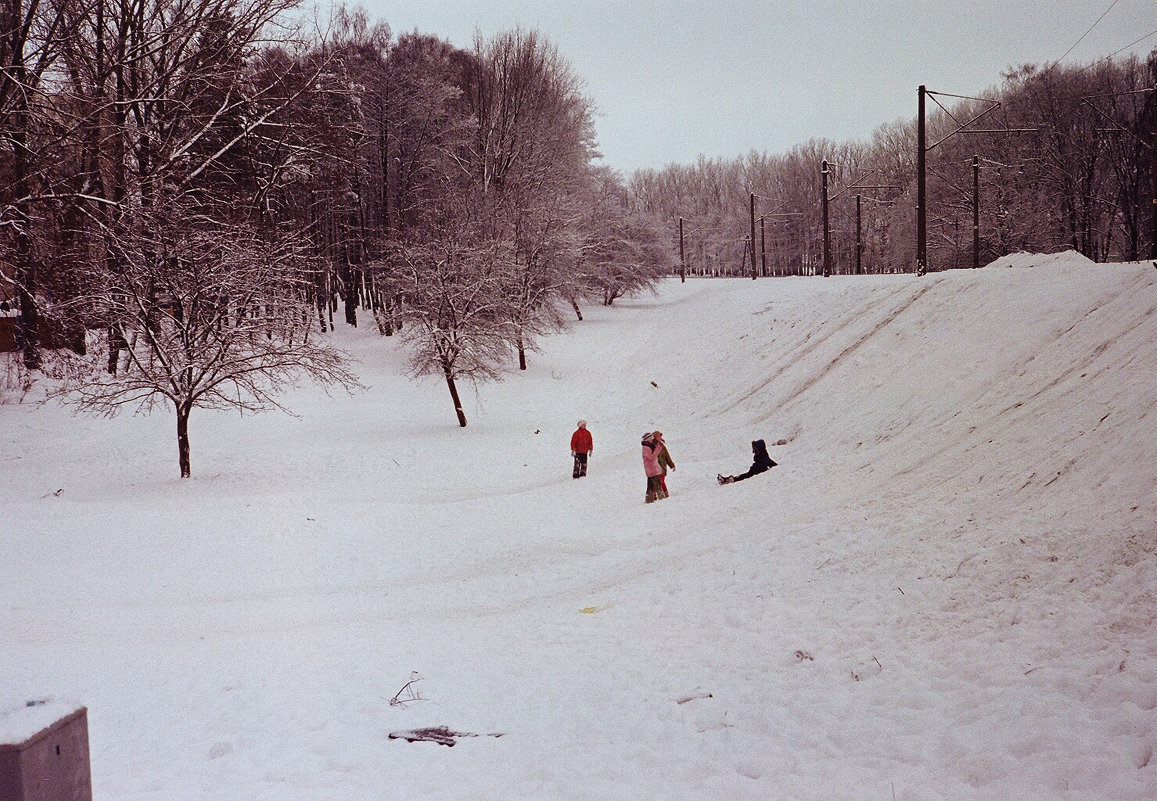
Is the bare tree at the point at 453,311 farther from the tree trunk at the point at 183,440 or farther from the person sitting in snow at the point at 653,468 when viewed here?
the person sitting in snow at the point at 653,468

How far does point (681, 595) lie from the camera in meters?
8.94

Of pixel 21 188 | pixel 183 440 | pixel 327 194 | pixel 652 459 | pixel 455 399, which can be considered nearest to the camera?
pixel 652 459

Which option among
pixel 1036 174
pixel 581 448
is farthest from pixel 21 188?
Answer: pixel 1036 174

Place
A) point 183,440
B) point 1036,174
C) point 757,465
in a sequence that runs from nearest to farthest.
Result: point 757,465 < point 183,440 < point 1036,174

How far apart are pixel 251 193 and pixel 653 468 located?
899 inches

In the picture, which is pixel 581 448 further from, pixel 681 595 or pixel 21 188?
pixel 21 188

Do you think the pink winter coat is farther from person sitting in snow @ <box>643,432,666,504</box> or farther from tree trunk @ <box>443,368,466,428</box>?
tree trunk @ <box>443,368,466,428</box>

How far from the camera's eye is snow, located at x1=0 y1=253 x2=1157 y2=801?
5078 millimetres

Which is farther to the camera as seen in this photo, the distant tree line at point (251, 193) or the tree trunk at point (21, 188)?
the distant tree line at point (251, 193)

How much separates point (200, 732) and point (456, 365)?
1834cm

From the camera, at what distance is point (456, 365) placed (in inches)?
937

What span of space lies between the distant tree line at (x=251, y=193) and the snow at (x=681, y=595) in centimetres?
361

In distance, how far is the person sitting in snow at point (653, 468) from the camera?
538 inches

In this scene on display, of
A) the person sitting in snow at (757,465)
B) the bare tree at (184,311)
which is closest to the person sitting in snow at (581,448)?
the person sitting in snow at (757,465)
